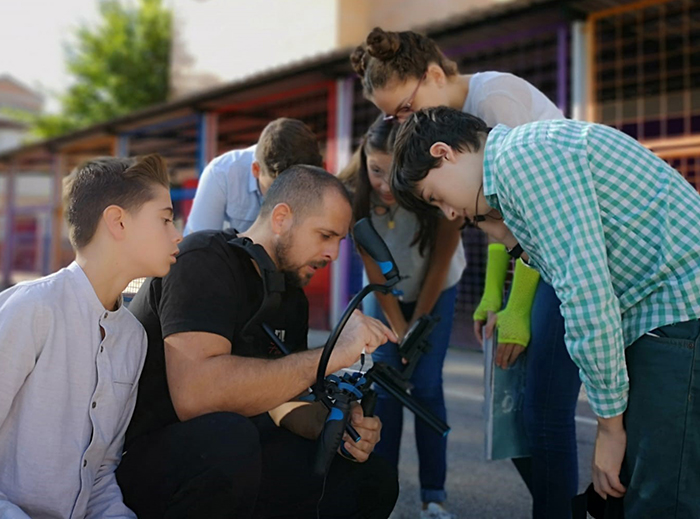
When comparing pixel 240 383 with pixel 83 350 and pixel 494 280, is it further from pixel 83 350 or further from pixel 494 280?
pixel 494 280

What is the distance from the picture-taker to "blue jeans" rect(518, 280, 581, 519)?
2414 mm

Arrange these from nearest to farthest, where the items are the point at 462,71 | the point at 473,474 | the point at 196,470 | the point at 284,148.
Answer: the point at 196,470, the point at 284,148, the point at 473,474, the point at 462,71

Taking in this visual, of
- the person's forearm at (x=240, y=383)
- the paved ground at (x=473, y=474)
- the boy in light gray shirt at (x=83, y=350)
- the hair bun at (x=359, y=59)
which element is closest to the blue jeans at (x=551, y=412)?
the paved ground at (x=473, y=474)

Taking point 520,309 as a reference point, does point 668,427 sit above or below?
below

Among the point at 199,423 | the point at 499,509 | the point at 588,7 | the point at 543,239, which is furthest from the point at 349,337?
the point at 588,7

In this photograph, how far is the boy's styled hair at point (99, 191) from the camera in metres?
2.00

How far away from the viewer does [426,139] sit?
198 centimetres

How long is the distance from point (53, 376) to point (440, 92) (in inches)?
65.3

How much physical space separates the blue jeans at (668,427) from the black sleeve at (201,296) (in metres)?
1.14

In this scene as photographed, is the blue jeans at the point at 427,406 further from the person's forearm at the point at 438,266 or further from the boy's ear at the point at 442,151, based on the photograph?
the boy's ear at the point at 442,151

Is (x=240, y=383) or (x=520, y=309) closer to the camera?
(x=240, y=383)

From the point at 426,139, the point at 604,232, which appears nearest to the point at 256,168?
the point at 426,139

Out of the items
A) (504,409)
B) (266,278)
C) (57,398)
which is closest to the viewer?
(57,398)

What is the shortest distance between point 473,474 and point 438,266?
4.09 feet
